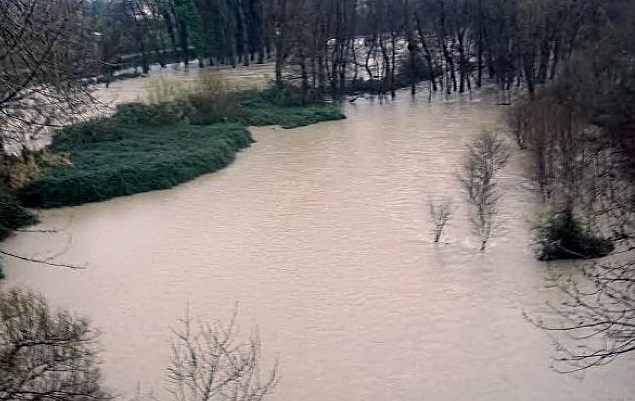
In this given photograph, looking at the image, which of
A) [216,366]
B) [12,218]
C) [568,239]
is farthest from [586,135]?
[12,218]

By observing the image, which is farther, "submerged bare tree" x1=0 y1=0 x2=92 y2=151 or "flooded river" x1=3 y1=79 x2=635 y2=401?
"flooded river" x1=3 y1=79 x2=635 y2=401

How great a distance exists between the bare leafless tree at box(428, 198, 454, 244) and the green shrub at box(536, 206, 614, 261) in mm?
2315

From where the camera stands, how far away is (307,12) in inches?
1366

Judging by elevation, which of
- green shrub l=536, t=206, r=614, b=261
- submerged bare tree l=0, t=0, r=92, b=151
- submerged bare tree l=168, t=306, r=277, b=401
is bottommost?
submerged bare tree l=168, t=306, r=277, b=401

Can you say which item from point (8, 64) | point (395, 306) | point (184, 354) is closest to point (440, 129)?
point (395, 306)

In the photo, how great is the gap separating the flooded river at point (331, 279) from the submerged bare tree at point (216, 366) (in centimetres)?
27

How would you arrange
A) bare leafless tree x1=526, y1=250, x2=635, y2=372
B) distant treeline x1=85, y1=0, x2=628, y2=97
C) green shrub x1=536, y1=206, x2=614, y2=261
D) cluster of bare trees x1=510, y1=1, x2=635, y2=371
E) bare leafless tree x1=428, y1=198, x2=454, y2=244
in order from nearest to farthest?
bare leafless tree x1=526, y1=250, x2=635, y2=372 < cluster of bare trees x1=510, y1=1, x2=635, y2=371 < green shrub x1=536, y1=206, x2=614, y2=261 < bare leafless tree x1=428, y1=198, x2=454, y2=244 < distant treeline x1=85, y1=0, x2=628, y2=97

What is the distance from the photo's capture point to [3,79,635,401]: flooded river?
10.9 m

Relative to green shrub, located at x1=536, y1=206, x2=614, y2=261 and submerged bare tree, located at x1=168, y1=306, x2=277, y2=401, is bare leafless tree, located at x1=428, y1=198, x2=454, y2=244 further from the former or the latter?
submerged bare tree, located at x1=168, y1=306, x2=277, y2=401

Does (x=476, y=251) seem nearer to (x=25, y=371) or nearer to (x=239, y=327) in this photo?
(x=239, y=327)

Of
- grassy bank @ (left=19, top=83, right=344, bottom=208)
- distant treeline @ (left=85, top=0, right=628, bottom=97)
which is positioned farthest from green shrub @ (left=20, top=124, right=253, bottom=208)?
distant treeline @ (left=85, top=0, right=628, bottom=97)

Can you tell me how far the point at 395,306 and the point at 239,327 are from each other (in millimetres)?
2745

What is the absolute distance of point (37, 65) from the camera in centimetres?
572

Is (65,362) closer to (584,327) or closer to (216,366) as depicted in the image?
(216,366)
